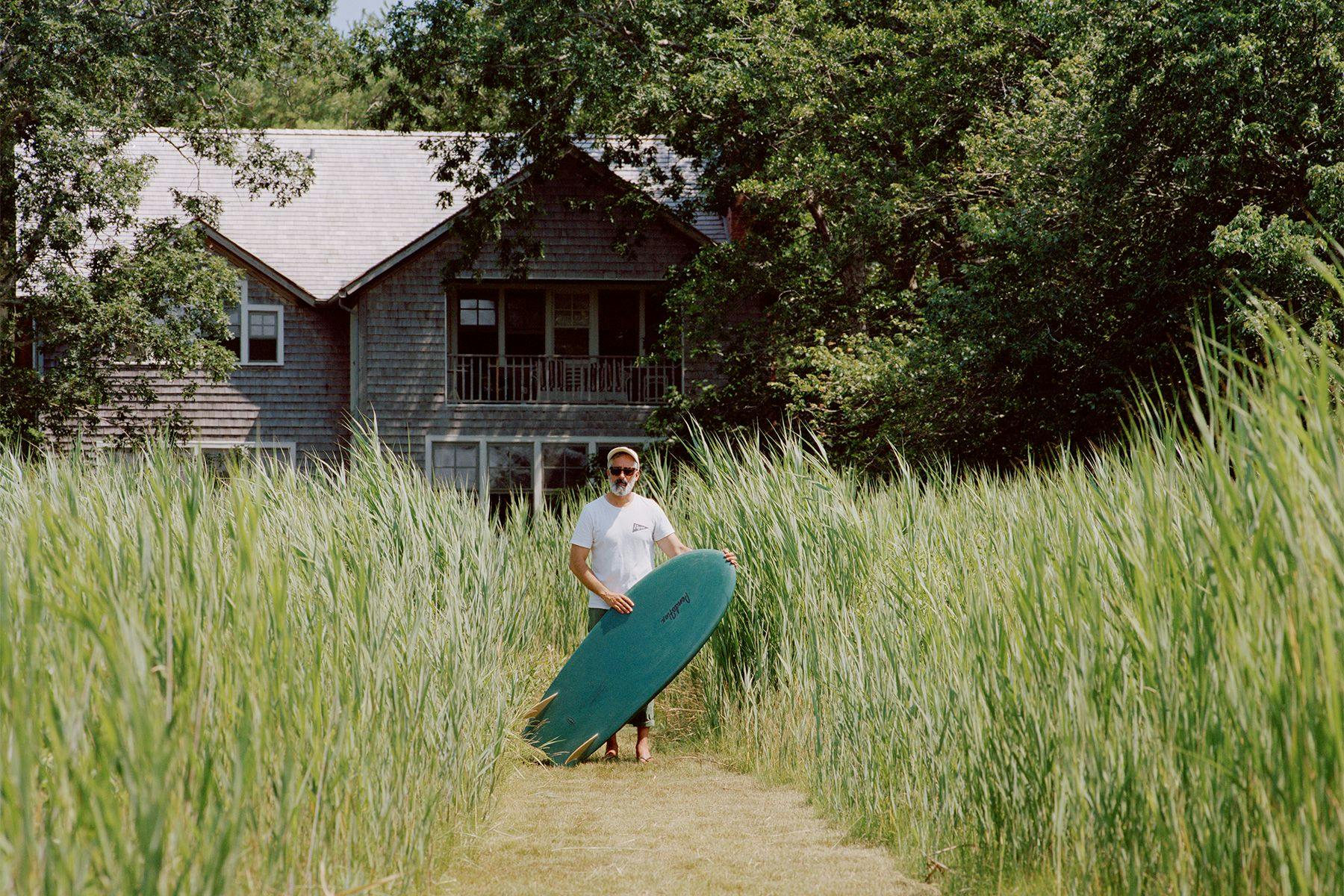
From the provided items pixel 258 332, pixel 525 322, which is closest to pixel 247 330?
pixel 258 332

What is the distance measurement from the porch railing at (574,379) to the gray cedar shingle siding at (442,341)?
36cm

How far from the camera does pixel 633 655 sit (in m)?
7.36

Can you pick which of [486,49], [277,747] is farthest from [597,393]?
[277,747]

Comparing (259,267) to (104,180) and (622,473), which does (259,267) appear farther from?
(622,473)

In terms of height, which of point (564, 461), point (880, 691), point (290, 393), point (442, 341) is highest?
point (442, 341)

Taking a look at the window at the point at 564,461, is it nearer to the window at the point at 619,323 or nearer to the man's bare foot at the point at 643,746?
the window at the point at 619,323

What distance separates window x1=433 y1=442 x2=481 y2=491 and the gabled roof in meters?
3.41

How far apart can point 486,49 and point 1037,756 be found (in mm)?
16844

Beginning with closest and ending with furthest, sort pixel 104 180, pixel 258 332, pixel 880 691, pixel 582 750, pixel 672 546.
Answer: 1. pixel 880 691
2. pixel 582 750
3. pixel 672 546
4. pixel 104 180
5. pixel 258 332

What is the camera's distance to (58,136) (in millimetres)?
18078

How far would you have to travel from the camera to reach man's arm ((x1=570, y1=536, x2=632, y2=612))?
7441 millimetres

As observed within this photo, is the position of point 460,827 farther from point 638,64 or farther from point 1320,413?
point 638,64

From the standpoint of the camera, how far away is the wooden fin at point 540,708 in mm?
7488

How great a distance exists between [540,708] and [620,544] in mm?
1030
